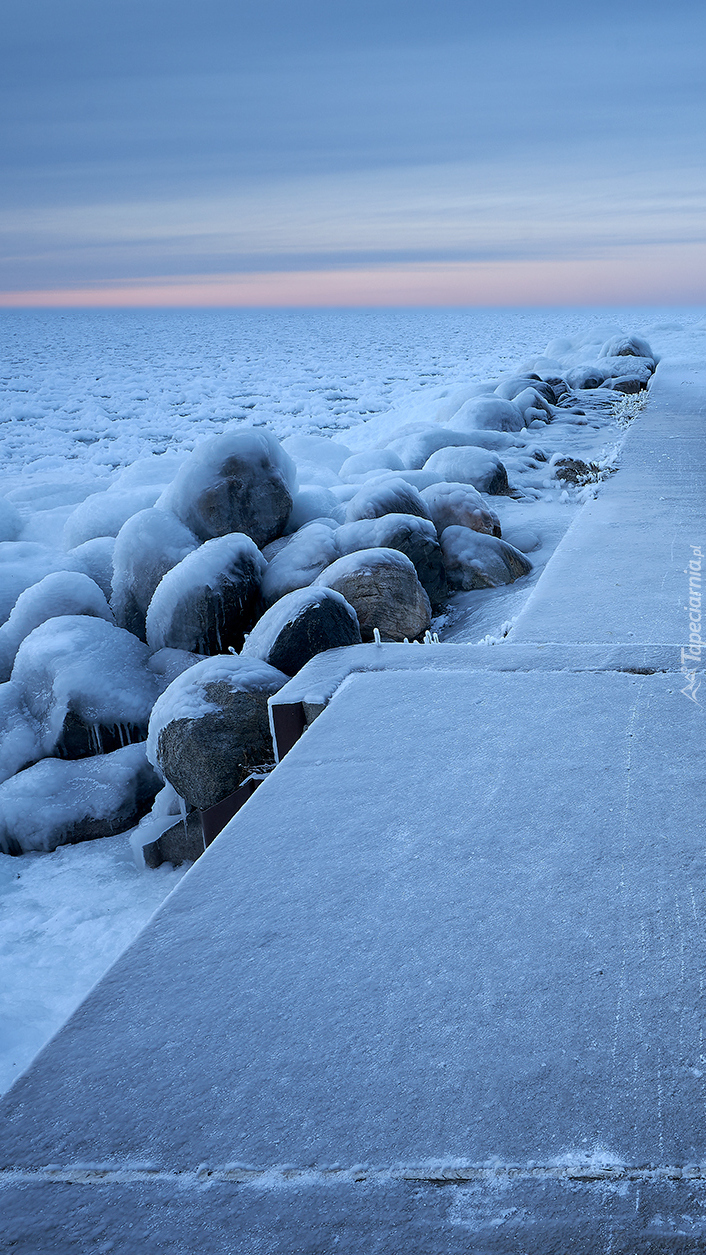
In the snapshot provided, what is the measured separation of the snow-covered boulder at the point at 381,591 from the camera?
3865mm

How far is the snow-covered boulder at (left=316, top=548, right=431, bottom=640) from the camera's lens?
387cm

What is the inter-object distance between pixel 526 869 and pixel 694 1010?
1.28 feet

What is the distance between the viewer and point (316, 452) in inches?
373

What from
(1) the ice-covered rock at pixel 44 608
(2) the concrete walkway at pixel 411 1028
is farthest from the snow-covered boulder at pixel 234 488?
(2) the concrete walkway at pixel 411 1028

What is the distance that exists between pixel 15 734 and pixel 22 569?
172 cm

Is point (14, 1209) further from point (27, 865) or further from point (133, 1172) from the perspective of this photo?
point (27, 865)

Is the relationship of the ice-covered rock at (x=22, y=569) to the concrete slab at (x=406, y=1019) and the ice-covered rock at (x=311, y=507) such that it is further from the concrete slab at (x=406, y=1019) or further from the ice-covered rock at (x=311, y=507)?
the concrete slab at (x=406, y=1019)

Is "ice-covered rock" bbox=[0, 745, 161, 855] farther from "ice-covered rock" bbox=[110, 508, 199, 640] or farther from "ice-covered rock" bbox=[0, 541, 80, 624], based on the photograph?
"ice-covered rock" bbox=[0, 541, 80, 624]

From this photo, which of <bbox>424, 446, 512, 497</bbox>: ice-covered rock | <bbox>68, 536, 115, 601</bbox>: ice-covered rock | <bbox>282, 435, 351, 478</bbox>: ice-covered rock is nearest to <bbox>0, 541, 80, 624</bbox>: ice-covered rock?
<bbox>68, 536, 115, 601</bbox>: ice-covered rock

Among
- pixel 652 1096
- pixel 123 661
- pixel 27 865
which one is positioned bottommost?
pixel 27 865

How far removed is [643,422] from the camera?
8.19 meters

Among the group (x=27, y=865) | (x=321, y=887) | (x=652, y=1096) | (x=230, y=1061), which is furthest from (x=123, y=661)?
(x=652, y=1096)

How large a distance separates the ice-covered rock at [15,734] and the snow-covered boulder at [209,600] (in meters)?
0.69

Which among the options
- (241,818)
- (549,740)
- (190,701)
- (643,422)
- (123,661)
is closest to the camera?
(241,818)
